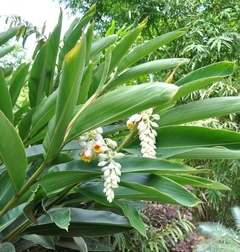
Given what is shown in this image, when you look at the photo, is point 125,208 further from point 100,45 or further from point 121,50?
point 100,45

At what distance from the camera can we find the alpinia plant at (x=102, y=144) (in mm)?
388

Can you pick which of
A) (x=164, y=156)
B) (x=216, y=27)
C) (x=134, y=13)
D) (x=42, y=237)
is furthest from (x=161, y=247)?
(x=134, y=13)

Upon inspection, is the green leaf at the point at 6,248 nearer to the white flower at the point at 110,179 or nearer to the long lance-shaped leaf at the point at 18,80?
the white flower at the point at 110,179

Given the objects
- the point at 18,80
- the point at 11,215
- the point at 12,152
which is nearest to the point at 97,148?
the point at 12,152

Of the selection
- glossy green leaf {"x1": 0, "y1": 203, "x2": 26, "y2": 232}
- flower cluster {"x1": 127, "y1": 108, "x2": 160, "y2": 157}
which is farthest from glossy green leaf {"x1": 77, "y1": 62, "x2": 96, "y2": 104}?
glossy green leaf {"x1": 0, "y1": 203, "x2": 26, "y2": 232}

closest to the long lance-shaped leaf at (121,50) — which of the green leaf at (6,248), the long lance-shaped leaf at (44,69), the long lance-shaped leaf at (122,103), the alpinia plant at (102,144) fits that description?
the alpinia plant at (102,144)

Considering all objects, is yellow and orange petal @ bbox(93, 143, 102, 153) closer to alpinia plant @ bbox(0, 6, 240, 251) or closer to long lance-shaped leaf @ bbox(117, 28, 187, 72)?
alpinia plant @ bbox(0, 6, 240, 251)

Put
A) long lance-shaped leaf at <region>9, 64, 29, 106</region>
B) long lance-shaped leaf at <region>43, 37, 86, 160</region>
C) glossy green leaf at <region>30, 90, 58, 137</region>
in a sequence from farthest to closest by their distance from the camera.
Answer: long lance-shaped leaf at <region>9, 64, 29, 106</region>, glossy green leaf at <region>30, 90, 58, 137</region>, long lance-shaped leaf at <region>43, 37, 86, 160</region>

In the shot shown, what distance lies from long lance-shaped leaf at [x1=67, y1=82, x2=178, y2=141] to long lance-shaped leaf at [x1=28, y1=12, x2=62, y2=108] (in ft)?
0.99

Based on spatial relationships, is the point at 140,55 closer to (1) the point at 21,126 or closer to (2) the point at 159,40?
(2) the point at 159,40

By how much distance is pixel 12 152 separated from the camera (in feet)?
1.38

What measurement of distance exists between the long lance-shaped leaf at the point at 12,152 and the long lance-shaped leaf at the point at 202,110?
24 centimetres

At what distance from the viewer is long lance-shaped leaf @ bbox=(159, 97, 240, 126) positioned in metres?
0.46

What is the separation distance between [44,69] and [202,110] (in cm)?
39
